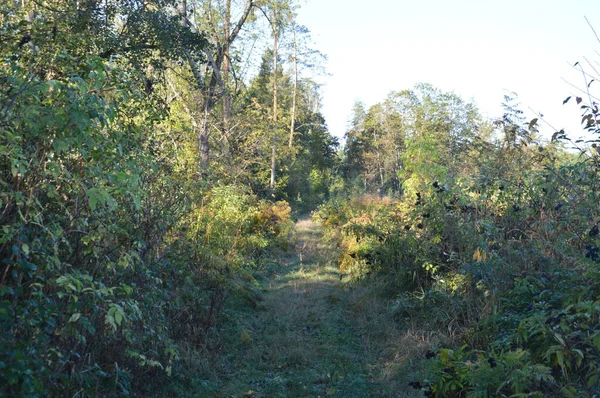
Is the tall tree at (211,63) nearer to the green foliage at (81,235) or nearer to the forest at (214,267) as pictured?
the forest at (214,267)

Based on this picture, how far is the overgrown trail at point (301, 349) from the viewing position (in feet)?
19.1

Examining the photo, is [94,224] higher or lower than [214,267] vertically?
higher

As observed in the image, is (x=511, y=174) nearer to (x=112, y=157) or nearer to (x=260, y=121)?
(x=112, y=157)

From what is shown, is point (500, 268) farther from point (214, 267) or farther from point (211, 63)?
point (211, 63)

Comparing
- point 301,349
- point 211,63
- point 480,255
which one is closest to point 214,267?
point 301,349

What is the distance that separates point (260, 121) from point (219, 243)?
14349 mm

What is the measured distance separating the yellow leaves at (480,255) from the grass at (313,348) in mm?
1268

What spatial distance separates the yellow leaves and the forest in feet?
0.41

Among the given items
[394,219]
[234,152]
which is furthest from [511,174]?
[234,152]

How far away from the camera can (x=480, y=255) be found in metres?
6.88

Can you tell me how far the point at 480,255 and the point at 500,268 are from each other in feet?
1.96

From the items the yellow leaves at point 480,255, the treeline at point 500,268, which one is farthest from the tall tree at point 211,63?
the yellow leaves at point 480,255

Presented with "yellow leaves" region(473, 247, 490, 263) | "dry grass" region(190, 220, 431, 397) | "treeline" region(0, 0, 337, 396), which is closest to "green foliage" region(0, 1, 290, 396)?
"treeline" region(0, 0, 337, 396)

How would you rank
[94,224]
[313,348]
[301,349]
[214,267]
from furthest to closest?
[214,267]
[313,348]
[301,349]
[94,224]
